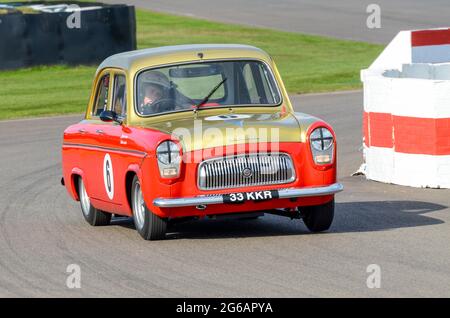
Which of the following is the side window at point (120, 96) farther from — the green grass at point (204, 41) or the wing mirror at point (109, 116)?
the green grass at point (204, 41)

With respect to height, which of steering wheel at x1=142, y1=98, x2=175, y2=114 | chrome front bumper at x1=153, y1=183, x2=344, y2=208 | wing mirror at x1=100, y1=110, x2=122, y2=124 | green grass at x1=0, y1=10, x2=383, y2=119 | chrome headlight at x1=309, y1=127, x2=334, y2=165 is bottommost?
green grass at x1=0, y1=10, x2=383, y2=119

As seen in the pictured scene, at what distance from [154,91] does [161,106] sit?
0.57 ft

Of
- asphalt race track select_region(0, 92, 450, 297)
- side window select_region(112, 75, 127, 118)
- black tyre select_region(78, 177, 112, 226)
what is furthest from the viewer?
black tyre select_region(78, 177, 112, 226)

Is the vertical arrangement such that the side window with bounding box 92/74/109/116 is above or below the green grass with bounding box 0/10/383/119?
above

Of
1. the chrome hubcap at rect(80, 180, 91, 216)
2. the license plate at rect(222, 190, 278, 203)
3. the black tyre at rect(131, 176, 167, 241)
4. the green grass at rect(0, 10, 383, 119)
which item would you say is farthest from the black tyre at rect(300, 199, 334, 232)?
the green grass at rect(0, 10, 383, 119)

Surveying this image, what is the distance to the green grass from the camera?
25594 mm

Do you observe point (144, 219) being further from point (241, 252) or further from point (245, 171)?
point (241, 252)

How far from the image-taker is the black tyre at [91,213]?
1121cm

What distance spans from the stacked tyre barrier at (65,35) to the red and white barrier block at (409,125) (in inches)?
→ 533

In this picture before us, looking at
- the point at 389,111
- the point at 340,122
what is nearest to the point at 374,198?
the point at 389,111

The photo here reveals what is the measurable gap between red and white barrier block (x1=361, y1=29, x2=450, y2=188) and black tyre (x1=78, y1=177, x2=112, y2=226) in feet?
10.9
